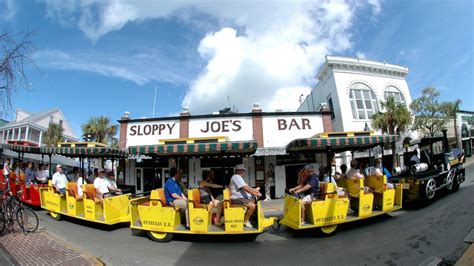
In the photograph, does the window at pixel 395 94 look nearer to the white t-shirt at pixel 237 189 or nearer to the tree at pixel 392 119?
the tree at pixel 392 119

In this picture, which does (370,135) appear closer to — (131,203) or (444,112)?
(131,203)

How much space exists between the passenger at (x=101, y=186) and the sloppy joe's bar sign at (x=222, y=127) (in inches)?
332

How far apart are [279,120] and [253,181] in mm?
4080

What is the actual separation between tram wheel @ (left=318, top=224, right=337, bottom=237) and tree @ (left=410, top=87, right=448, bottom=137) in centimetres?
1927

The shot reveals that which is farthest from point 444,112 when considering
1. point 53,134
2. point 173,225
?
point 53,134

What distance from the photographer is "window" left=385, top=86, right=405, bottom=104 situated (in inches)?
816

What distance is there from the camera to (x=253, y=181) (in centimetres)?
1585

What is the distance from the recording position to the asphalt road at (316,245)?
4.75m

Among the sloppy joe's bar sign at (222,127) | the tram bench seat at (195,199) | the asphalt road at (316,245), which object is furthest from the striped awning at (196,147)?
the sloppy joe's bar sign at (222,127)

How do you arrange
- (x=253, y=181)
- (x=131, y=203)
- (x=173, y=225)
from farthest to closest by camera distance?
1. (x=253, y=181)
2. (x=131, y=203)
3. (x=173, y=225)

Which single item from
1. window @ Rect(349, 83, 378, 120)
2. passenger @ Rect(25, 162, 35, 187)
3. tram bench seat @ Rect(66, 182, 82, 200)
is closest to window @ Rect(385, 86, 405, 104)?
window @ Rect(349, 83, 378, 120)

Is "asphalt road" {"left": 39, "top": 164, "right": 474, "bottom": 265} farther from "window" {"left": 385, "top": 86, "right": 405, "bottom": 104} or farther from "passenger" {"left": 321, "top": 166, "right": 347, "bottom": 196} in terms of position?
"window" {"left": 385, "top": 86, "right": 405, "bottom": 104}

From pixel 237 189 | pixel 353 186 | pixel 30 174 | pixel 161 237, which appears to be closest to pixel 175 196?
pixel 161 237

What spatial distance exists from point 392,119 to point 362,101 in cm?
252
